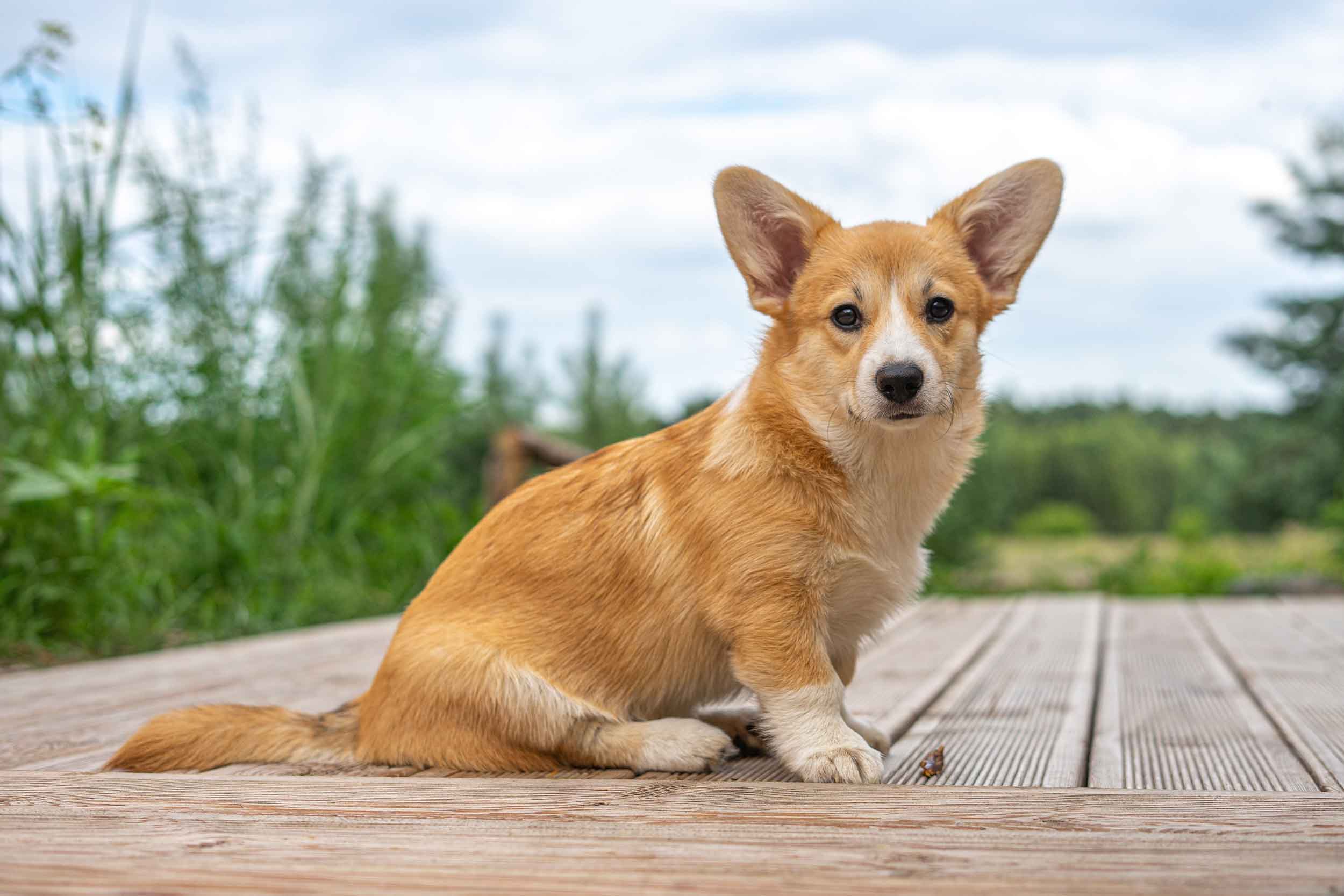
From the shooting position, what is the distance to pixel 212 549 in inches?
204

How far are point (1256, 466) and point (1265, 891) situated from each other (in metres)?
16.5

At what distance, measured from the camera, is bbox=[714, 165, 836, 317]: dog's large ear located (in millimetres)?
2484

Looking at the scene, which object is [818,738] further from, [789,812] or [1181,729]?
[1181,729]

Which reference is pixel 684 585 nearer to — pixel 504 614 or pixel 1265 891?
pixel 504 614

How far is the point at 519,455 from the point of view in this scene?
23.6ft

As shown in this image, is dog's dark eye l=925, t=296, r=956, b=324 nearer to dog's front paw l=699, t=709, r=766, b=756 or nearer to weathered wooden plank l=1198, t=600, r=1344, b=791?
dog's front paw l=699, t=709, r=766, b=756

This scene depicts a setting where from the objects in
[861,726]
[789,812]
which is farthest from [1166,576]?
[789,812]

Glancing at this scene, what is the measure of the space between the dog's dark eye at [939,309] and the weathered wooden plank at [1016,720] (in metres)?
0.92

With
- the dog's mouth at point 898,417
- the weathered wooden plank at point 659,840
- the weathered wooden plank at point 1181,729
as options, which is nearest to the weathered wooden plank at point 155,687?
the weathered wooden plank at point 659,840

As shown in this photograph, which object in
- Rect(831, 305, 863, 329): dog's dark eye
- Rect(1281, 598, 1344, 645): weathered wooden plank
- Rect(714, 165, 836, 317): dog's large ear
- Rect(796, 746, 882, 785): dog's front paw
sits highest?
Rect(714, 165, 836, 317): dog's large ear

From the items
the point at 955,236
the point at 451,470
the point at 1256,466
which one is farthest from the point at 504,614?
the point at 1256,466

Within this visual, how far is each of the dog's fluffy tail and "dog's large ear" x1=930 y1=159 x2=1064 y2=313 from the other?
1772mm

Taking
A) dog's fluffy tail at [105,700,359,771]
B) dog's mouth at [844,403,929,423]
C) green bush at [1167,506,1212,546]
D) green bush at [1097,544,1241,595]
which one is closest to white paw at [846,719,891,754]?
dog's mouth at [844,403,929,423]

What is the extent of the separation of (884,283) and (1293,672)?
202 cm
